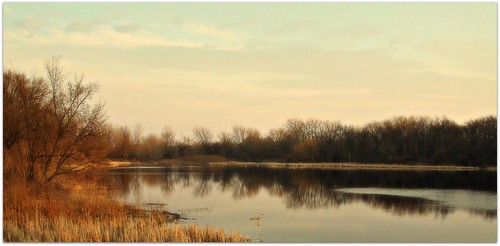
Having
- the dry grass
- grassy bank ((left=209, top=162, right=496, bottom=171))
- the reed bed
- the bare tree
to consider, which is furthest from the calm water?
the bare tree

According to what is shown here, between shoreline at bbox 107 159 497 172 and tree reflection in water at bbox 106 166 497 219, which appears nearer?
tree reflection in water at bbox 106 166 497 219

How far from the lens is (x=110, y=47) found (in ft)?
48.0

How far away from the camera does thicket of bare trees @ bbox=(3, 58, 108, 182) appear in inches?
600

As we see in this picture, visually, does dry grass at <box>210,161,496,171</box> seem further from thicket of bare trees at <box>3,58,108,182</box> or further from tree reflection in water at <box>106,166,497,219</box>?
thicket of bare trees at <box>3,58,108,182</box>

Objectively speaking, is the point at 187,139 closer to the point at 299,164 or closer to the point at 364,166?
the point at 299,164

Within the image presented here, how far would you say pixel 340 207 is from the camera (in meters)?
19.8

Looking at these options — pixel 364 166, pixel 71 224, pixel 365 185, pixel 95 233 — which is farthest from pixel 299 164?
pixel 95 233

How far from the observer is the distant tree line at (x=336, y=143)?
103 feet

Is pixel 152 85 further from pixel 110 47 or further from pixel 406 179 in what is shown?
pixel 406 179

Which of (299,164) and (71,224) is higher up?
(299,164)

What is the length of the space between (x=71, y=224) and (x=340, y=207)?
1106 centimetres

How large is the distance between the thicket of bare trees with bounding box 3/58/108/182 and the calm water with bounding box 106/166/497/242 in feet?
10.7

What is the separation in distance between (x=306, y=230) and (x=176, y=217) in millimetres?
4506

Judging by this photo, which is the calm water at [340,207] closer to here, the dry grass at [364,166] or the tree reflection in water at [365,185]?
the tree reflection in water at [365,185]
